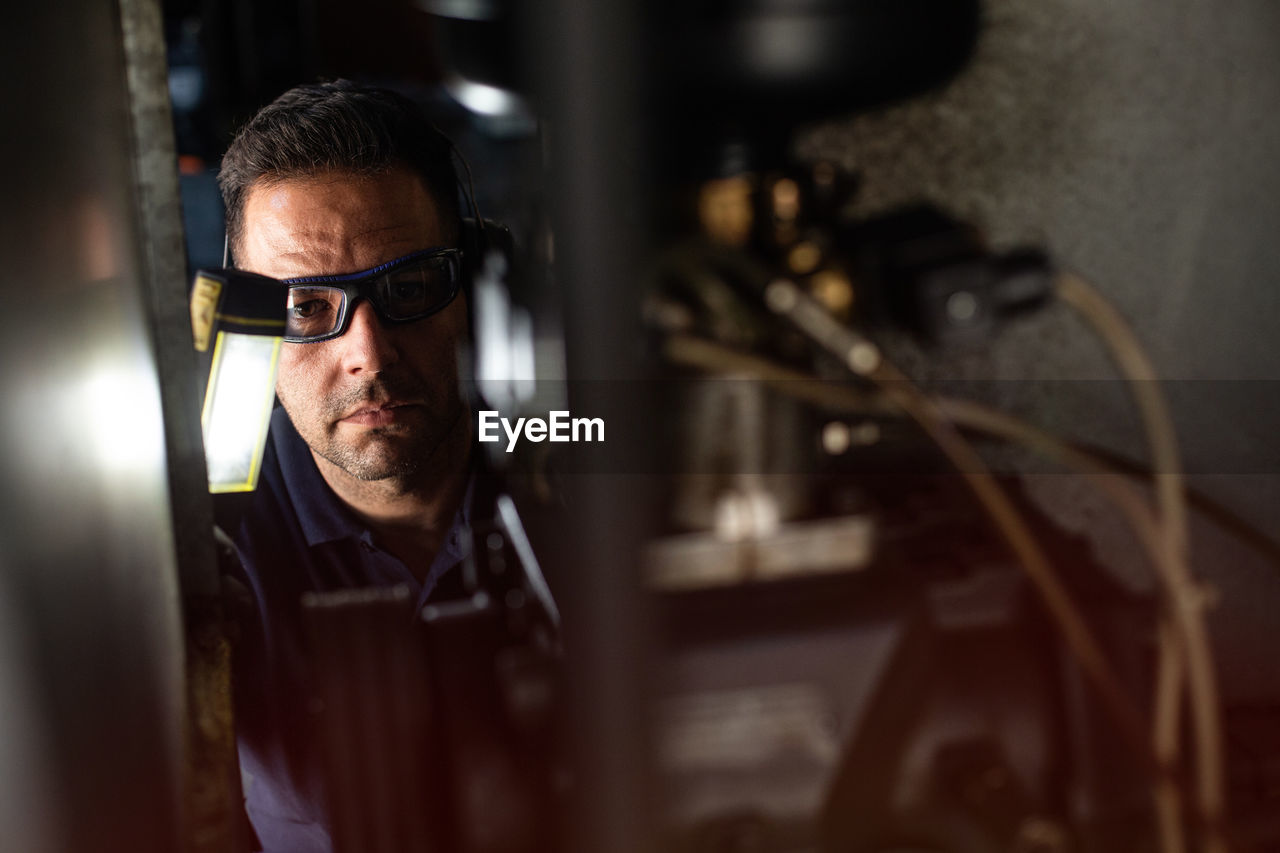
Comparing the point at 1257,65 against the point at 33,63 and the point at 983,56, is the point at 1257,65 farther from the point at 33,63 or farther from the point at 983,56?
the point at 33,63

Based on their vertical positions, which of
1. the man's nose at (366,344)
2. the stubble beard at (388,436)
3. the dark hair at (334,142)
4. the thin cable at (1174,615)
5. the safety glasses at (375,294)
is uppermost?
the dark hair at (334,142)

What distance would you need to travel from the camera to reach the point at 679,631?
17.7 inches

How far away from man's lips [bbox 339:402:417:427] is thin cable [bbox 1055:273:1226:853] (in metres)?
0.43

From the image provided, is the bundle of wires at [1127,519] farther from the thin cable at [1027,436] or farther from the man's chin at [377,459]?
the man's chin at [377,459]

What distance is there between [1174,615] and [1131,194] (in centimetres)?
30

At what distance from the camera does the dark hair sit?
350mm

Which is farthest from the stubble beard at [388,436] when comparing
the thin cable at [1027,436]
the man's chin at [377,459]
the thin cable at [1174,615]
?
the thin cable at [1174,615]

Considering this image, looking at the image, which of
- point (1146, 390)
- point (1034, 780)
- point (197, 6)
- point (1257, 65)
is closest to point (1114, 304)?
point (1146, 390)

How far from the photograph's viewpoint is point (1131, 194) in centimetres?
52

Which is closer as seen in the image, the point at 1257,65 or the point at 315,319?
the point at 315,319

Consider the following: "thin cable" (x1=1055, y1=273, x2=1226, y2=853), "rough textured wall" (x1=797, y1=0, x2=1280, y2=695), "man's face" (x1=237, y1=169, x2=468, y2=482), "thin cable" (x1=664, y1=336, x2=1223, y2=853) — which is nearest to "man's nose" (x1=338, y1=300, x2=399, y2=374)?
"man's face" (x1=237, y1=169, x2=468, y2=482)

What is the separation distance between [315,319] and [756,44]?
0.89 ft

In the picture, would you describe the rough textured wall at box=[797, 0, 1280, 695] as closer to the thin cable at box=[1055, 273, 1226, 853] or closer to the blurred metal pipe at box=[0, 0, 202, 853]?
the thin cable at box=[1055, 273, 1226, 853]

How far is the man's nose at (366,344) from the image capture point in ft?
1.15
